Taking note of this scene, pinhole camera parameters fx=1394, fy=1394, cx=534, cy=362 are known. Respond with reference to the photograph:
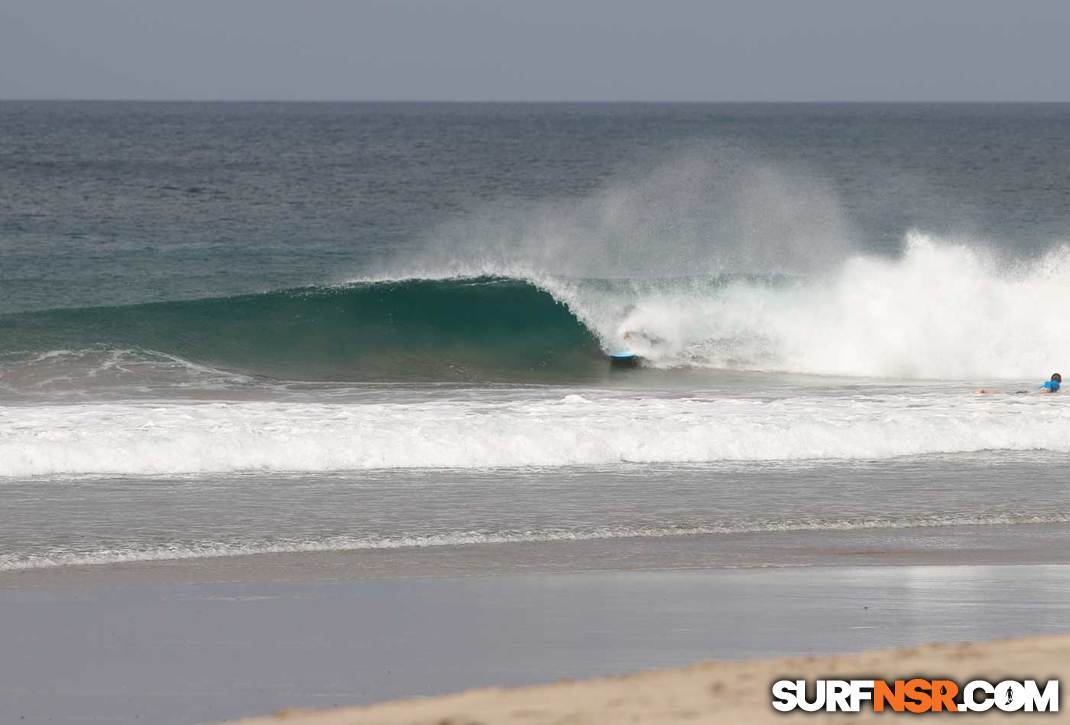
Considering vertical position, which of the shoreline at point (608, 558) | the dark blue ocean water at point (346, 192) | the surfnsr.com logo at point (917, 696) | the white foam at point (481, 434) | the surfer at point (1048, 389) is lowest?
the surfnsr.com logo at point (917, 696)

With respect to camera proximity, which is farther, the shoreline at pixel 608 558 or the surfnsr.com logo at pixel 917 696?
the shoreline at pixel 608 558

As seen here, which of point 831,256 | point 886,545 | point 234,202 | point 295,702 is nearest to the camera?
point 295,702

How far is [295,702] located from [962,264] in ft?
59.6

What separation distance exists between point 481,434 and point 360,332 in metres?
9.22

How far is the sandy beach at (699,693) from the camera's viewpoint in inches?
197

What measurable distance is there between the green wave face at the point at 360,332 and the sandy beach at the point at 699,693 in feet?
44.0

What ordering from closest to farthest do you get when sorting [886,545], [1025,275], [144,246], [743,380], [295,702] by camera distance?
[295,702] < [886,545] < [743,380] < [1025,275] < [144,246]

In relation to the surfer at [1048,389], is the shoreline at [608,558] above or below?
below

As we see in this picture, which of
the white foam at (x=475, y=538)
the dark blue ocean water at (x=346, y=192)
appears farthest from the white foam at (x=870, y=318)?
the white foam at (x=475, y=538)

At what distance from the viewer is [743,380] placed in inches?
725

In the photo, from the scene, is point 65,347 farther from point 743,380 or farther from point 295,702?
point 295,702

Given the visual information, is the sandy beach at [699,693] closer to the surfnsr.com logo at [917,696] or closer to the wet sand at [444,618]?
the surfnsr.com logo at [917,696]

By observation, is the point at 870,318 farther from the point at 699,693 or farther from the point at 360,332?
the point at 699,693

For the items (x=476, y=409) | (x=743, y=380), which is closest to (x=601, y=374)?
(x=743, y=380)
